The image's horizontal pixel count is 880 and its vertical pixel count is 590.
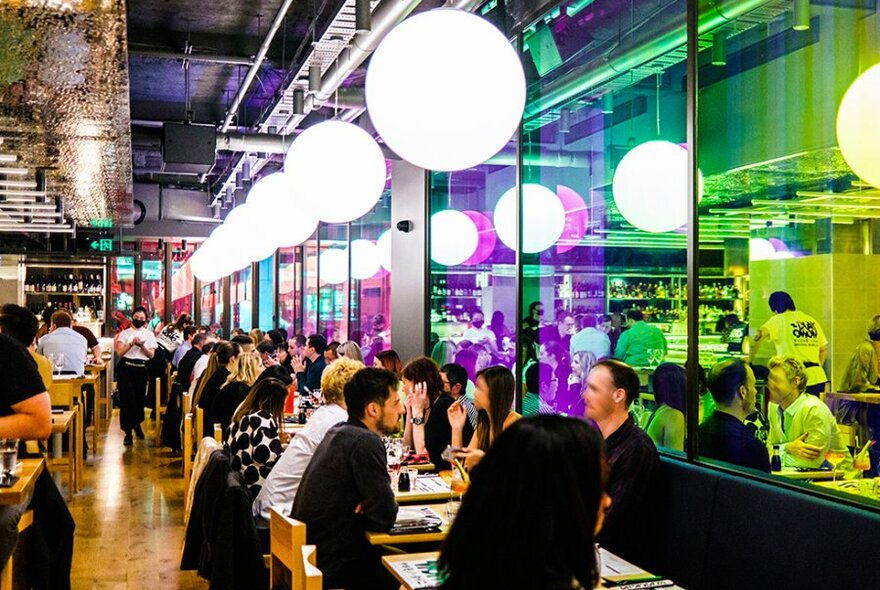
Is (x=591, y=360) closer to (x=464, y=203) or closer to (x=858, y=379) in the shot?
(x=858, y=379)

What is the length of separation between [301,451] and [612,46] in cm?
316

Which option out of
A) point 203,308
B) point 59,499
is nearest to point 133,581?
point 59,499

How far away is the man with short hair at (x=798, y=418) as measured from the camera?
16.2 feet

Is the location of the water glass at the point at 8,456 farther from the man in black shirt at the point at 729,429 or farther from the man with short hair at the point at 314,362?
the man with short hair at the point at 314,362

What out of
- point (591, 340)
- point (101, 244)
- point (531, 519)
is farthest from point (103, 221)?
point (531, 519)

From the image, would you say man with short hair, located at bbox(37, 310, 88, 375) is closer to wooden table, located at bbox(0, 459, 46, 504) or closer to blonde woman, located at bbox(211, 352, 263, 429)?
blonde woman, located at bbox(211, 352, 263, 429)

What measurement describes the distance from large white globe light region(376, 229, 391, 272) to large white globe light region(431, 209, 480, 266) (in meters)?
1.47

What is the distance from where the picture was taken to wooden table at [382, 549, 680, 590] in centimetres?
285

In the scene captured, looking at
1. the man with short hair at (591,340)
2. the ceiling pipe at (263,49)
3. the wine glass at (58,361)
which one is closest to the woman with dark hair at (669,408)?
the man with short hair at (591,340)

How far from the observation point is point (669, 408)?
4.91 meters

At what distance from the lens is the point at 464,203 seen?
801 centimetres

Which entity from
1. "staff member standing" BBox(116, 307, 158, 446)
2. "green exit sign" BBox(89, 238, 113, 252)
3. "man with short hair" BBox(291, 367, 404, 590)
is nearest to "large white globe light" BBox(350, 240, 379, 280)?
"staff member standing" BBox(116, 307, 158, 446)

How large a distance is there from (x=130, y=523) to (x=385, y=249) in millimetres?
4126

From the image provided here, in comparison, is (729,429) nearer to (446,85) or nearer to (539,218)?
(539,218)
